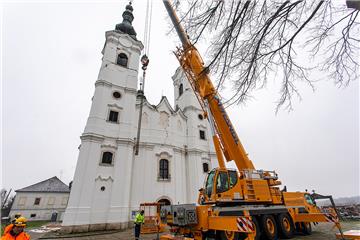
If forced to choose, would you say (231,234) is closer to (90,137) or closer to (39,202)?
(90,137)

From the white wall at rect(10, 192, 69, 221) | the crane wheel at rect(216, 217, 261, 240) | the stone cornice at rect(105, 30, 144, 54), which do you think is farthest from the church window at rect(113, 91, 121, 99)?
the white wall at rect(10, 192, 69, 221)

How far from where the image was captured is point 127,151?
1591 cm

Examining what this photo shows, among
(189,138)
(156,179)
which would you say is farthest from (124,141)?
(189,138)

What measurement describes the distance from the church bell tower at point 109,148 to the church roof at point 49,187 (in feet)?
105

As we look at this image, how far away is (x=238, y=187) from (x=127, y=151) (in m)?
11.2

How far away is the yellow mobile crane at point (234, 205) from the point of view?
6.26m

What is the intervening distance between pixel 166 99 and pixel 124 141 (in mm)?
7141

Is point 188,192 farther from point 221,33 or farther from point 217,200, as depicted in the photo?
point 221,33

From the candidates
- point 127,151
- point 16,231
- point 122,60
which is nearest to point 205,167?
point 127,151

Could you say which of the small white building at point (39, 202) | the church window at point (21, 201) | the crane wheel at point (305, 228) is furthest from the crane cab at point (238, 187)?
the church window at point (21, 201)

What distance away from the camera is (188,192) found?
1797cm

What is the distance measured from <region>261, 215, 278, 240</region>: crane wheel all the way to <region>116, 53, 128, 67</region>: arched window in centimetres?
1798

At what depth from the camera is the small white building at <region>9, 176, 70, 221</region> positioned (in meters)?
34.6

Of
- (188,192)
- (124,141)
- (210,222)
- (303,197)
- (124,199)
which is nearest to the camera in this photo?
(210,222)
